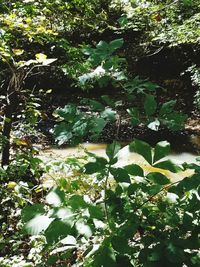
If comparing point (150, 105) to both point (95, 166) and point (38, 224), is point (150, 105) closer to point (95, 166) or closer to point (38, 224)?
point (95, 166)

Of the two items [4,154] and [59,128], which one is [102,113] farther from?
[4,154]

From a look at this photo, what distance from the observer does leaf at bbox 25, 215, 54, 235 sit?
1.02 meters

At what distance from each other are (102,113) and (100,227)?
48 centimetres

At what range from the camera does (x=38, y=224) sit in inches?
41.3

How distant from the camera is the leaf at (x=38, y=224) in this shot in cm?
102

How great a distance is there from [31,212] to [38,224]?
0.06m

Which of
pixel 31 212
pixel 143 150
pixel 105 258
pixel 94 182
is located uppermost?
pixel 143 150

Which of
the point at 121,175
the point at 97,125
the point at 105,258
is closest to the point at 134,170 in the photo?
the point at 121,175

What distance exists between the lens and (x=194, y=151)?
298 inches

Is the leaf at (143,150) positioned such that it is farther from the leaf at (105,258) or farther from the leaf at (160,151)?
the leaf at (105,258)

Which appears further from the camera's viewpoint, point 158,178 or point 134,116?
point 134,116

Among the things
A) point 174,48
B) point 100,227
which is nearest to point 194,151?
point 174,48

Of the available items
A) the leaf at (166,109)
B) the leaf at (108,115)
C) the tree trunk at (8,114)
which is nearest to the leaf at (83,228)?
the leaf at (108,115)

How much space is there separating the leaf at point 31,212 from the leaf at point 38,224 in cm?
2
